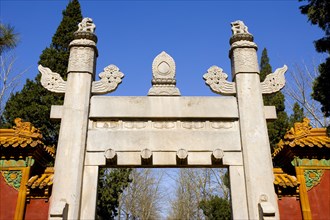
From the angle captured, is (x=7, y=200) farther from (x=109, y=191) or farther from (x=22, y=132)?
(x=109, y=191)

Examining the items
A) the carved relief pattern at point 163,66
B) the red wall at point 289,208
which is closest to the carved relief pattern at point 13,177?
the carved relief pattern at point 163,66

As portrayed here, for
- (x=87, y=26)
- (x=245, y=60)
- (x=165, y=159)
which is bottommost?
(x=165, y=159)

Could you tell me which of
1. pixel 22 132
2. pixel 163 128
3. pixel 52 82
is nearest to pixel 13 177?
→ pixel 22 132

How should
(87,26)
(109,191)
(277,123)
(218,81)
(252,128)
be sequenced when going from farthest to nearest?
1. (109,191)
2. (277,123)
3. (87,26)
4. (218,81)
5. (252,128)

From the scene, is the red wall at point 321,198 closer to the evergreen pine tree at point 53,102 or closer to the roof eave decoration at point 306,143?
the roof eave decoration at point 306,143

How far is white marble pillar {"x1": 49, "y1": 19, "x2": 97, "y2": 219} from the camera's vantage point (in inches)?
230

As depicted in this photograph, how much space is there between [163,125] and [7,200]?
3231 millimetres

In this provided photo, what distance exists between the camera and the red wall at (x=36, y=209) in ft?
19.7

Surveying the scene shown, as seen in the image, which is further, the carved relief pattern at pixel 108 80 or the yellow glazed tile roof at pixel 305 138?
the carved relief pattern at pixel 108 80

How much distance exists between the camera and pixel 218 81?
23.1ft

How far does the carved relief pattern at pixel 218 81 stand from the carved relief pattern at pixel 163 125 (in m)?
0.73

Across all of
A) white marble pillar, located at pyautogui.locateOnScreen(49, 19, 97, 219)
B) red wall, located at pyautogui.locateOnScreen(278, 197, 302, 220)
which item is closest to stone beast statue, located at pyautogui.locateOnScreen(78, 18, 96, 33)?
white marble pillar, located at pyautogui.locateOnScreen(49, 19, 97, 219)

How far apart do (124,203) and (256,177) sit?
23555mm

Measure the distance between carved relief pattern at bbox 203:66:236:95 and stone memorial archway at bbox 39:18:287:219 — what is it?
0.07 feet
